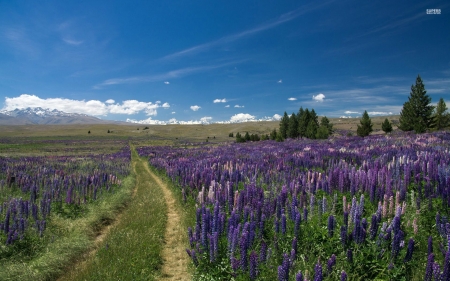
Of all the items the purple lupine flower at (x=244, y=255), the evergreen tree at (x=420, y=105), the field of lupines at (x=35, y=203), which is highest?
the evergreen tree at (x=420, y=105)

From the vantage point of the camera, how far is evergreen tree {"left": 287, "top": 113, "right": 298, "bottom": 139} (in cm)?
6656

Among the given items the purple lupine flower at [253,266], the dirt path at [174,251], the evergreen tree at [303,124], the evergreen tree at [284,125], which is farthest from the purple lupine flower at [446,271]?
the evergreen tree at [284,125]

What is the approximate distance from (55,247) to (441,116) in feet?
247

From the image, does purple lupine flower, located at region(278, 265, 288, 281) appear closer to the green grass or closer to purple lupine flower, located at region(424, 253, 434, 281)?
purple lupine flower, located at region(424, 253, 434, 281)

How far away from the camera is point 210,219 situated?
5.50 m

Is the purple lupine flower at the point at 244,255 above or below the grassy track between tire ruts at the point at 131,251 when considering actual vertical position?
above

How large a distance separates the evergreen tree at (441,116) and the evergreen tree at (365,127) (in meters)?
14.2

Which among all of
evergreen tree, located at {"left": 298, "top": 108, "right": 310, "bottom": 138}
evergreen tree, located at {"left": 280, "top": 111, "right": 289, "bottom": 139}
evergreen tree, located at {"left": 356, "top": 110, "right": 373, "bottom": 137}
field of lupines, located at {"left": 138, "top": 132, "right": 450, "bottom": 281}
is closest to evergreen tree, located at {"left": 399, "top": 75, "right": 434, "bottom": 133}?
evergreen tree, located at {"left": 356, "top": 110, "right": 373, "bottom": 137}

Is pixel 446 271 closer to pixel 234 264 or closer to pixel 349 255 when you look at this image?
pixel 349 255

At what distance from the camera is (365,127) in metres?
45.6

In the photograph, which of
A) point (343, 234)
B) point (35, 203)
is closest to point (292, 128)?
point (35, 203)

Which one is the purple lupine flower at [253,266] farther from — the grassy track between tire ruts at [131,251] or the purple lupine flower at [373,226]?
the grassy track between tire ruts at [131,251]

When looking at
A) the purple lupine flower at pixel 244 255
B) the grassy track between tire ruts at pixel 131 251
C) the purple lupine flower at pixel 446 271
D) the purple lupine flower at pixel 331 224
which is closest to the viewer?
the purple lupine flower at pixel 446 271

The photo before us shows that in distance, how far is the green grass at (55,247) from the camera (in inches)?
221
